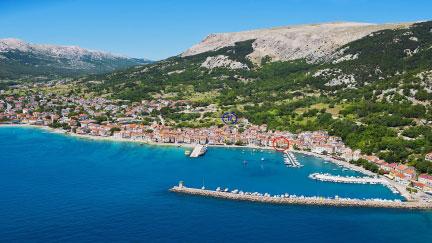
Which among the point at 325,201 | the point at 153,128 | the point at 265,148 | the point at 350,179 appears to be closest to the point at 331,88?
the point at 265,148

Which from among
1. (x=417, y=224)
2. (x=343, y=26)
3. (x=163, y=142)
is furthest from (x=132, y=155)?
(x=343, y=26)

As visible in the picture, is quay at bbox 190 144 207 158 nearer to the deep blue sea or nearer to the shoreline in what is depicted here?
the shoreline

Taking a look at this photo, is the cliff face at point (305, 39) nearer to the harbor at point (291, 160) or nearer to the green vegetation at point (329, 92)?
the green vegetation at point (329, 92)

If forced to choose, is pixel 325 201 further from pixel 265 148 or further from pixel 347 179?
pixel 265 148

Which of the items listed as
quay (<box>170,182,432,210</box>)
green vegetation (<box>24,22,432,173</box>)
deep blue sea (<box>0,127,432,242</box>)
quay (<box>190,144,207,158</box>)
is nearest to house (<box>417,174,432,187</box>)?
green vegetation (<box>24,22,432,173</box>)

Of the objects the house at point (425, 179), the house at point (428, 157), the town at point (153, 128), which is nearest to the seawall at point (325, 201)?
the town at point (153, 128)

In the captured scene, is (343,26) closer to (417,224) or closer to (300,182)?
(300,182)
